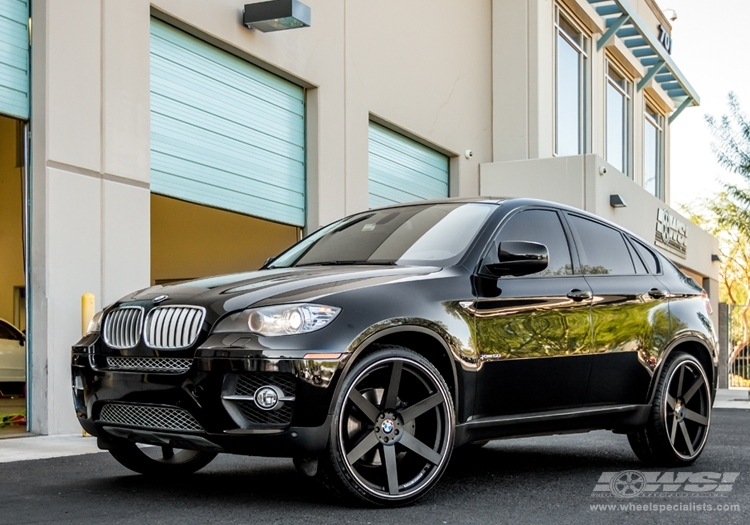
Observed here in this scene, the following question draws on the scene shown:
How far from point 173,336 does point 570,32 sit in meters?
20.1

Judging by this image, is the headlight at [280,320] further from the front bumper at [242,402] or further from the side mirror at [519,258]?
the side mirror at [519,258]

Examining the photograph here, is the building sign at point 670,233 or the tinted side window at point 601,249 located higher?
the building sign at point 670,233

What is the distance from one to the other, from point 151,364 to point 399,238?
173 cm

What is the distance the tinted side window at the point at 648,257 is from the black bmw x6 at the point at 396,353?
0.79 ft

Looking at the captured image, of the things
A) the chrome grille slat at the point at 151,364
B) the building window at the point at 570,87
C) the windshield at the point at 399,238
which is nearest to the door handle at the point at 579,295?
the windshield at the point at 399,238

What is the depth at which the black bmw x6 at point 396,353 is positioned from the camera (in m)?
4.59

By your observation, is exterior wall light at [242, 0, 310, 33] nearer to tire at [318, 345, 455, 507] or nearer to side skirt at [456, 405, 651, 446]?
side skirt at [456, 405, 651, 446]

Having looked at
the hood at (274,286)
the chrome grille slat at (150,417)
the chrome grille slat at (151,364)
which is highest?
the hood at (274,286)

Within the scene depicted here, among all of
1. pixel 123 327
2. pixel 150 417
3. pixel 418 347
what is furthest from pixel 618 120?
pixel 150 417

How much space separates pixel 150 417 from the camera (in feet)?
15.7

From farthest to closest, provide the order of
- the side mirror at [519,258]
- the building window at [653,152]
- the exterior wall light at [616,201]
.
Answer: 1. the building window at [653,152]
2. the exterior wall light at [616,201]
3. the side mirror at [519,258]

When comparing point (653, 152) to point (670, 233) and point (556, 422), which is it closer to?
point (670, 233)

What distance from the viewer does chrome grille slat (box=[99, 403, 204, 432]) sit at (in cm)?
466

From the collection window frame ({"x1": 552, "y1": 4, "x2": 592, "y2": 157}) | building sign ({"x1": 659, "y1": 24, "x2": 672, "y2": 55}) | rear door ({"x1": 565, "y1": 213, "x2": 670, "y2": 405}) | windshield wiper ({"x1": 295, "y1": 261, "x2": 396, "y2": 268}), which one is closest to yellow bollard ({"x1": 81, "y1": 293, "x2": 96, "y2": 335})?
windshield wiper ({"x1": 295, "y1": 261, "x2": 396, "y2": 268})
